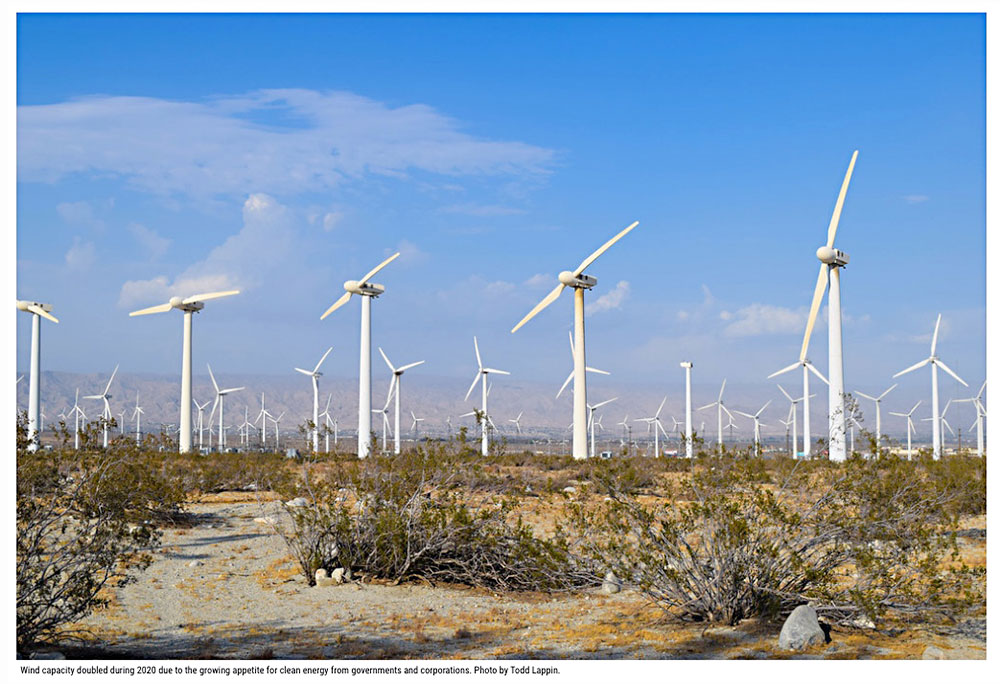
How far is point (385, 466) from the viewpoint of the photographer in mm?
20812

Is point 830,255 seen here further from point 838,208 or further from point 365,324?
point 365,324

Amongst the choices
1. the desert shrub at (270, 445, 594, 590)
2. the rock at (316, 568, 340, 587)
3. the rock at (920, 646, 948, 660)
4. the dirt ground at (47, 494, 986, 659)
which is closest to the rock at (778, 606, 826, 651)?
the dirt ground at (47, 494, 986, 659)

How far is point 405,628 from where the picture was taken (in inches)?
561

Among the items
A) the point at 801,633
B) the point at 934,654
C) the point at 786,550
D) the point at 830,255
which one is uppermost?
the point at 830,255

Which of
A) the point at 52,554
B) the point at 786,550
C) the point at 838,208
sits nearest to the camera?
the point at 52,554

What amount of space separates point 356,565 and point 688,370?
56189 mm

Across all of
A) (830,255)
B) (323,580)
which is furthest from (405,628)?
(830,255)

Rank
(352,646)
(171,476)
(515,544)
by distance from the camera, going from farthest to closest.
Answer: (171,476), (515,544), (352,646)

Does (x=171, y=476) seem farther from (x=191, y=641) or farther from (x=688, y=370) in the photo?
(x=688, y=370)

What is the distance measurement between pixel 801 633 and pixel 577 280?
113 feet
